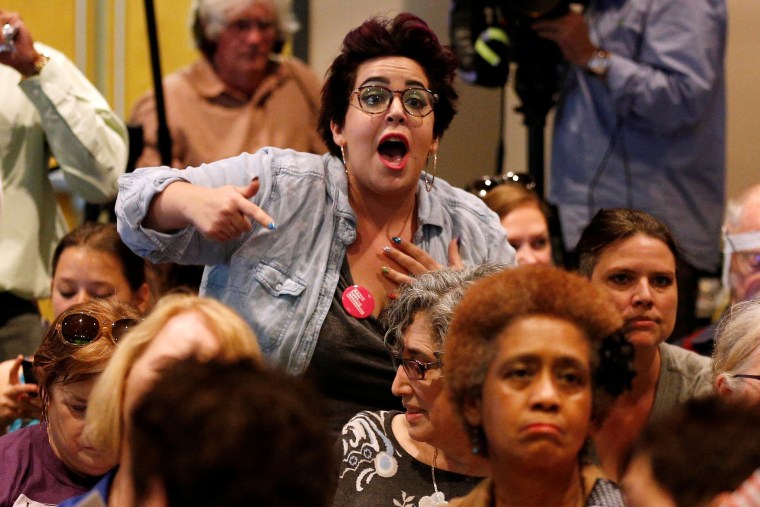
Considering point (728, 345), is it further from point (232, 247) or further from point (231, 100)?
point (231, 100)

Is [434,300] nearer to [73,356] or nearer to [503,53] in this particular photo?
[73,356]

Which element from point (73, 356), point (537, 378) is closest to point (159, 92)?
point (73, 356)

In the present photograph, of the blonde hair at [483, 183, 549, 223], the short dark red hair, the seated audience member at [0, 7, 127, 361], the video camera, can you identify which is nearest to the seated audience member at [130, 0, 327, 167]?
the seated audience member at [0, 7, 127, 361]

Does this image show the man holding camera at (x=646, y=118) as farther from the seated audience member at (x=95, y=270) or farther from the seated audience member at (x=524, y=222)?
the seated audience member at (x=95, y=270)

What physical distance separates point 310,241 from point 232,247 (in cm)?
17

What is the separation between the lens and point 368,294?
2.63 metres

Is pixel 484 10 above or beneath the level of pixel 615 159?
above

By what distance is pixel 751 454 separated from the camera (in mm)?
1420

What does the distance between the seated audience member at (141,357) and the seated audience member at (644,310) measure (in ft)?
3.38

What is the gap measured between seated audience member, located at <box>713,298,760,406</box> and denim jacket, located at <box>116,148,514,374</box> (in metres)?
0.81

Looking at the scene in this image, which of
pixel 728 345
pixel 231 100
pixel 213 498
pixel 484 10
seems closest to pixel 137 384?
pixel 213 498

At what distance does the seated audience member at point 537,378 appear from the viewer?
163 cm

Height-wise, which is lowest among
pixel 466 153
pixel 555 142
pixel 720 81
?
pixel 466 153

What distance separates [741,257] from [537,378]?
1781mm
